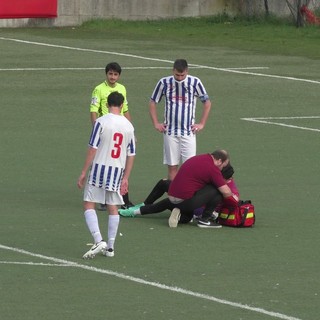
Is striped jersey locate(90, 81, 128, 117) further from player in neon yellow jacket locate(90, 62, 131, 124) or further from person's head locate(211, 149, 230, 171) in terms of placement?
person's head locate(211, 149, 230, 171)

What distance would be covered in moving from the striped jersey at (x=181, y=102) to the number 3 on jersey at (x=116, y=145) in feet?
11.8

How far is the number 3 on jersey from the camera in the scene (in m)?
15.4

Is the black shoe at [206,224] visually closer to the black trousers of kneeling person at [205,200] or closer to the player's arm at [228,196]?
the black trousers of kneeling person at [205,200]

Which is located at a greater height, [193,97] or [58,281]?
[193,97]

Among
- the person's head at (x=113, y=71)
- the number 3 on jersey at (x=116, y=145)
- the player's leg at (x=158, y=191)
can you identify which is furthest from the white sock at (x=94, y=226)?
the person's head at (x=113, y=71)

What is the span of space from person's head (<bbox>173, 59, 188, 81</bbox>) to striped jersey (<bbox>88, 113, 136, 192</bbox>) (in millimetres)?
3383

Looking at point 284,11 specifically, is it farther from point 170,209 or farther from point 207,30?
point 170,209

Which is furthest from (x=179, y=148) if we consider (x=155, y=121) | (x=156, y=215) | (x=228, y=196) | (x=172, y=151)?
(x=228, y=196)

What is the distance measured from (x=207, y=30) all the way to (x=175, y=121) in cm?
2594

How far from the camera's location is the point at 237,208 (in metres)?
17.5

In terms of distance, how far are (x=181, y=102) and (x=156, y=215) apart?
5.19ft

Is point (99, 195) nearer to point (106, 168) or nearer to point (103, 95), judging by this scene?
point (106, 168)

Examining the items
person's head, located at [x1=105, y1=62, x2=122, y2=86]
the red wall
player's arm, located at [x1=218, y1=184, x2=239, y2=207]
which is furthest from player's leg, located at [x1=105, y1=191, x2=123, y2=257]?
the red wall

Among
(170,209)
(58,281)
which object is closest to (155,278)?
(58,281)
